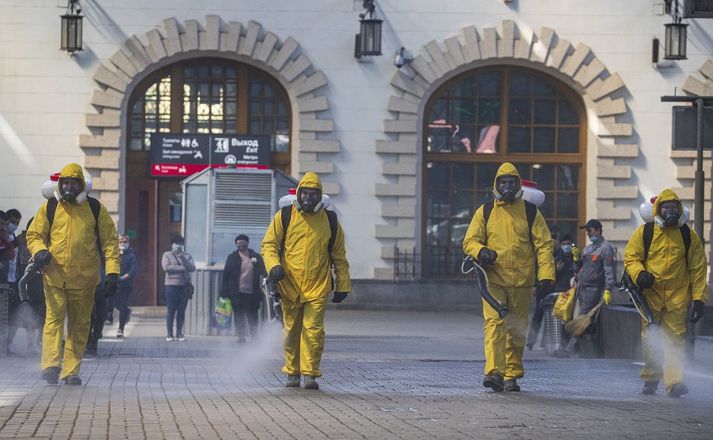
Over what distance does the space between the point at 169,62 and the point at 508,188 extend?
17.6m

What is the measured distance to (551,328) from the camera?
2098 cm

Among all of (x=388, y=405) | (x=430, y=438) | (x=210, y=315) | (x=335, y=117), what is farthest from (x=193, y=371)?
(x=335, y=117)

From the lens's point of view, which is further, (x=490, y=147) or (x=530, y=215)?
(x=490, y=147)

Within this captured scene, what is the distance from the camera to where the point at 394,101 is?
3014cm

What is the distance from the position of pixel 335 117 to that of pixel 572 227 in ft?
16.8

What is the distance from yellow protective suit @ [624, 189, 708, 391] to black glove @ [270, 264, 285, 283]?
2.84m

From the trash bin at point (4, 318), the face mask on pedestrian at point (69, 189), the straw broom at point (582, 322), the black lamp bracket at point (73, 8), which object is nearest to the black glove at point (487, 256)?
the face mask on pedestrian at point (69, 189)

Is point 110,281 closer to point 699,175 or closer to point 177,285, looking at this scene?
point 699,175

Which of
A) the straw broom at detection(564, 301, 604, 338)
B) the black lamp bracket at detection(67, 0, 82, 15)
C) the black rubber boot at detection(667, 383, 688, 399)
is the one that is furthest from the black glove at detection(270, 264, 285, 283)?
the black lamp bracket at detection(67, 0, 82, 15)

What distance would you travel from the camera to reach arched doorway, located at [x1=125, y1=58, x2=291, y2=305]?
30344mm

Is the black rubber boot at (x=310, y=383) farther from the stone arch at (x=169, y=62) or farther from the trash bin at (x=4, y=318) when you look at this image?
the stone arch at (x=169, y=62)

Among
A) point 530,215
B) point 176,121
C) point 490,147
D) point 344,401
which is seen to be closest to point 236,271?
point 176,121

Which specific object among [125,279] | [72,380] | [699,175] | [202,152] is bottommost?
[72,380]

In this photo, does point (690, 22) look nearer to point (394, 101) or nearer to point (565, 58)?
point (565, 58)
